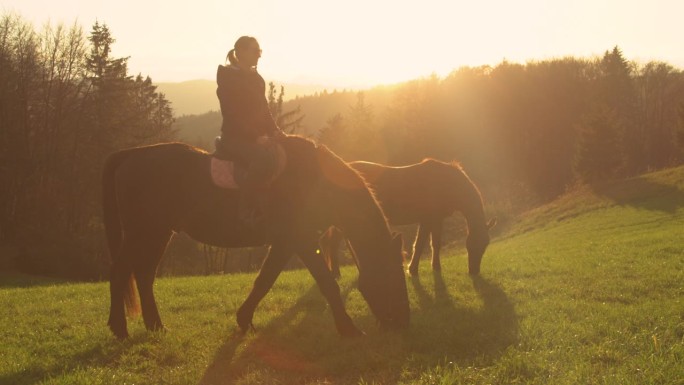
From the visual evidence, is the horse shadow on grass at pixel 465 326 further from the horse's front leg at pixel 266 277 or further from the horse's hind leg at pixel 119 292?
the horse's hind leg at pixel 119 292

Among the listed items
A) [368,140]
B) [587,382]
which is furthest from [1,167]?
[587,382]

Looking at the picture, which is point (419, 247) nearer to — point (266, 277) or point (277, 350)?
point (266, 277)

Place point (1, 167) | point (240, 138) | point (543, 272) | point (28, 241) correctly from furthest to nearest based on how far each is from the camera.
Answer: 1. point (1, 167)
2. point (28, 241)
3. point (543, 272)
4. point (240, 138)

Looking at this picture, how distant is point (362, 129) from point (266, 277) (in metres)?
40.9

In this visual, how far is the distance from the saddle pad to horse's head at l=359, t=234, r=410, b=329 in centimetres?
196

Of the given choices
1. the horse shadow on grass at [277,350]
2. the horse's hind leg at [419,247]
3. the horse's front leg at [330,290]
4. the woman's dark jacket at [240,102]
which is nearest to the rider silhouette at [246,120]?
the woman's dark jacket at [240,102]

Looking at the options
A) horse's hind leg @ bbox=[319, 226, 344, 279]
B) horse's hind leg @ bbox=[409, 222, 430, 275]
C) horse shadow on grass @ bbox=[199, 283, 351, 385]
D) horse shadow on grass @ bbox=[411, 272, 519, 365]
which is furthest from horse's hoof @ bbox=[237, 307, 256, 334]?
horse's hind leg @ bbox=[409, 222, 430, 275]

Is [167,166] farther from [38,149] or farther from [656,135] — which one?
[656,135]

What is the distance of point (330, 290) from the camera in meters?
6.50

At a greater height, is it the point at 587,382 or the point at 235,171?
the point at 235,171

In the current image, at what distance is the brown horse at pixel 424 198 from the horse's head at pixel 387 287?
4.78 metres

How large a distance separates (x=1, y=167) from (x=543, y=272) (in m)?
34.3

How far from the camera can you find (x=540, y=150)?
2611 inches

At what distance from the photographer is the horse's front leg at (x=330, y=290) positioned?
21.1 ft
